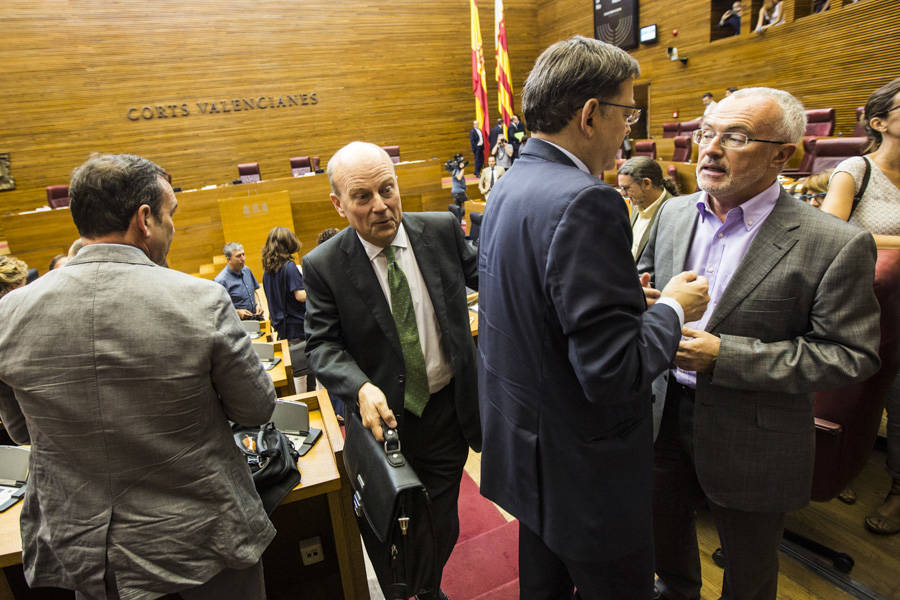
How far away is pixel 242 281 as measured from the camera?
182 inches

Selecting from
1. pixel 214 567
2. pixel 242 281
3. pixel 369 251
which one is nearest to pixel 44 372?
pixel 214 567

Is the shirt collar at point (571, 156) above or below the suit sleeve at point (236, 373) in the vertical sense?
above

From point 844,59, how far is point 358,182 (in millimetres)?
8711

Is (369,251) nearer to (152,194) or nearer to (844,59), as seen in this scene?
(152,194)

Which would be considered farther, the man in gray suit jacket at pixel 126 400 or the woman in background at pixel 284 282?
the woman in background at pixel 284 282

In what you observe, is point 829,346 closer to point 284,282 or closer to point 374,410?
point 374,410

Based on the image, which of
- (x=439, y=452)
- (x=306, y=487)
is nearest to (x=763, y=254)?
(x=439, y=452)

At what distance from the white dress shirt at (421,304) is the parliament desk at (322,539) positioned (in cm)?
44

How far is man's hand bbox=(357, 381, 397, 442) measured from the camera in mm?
1398

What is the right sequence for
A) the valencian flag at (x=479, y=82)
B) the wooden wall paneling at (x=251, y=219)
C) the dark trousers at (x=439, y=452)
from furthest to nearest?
the valencian flag at (x=479, y=82) → the wooden wall paneling at (x=251, y=219) → the dark trousers at (x=439, y=452)

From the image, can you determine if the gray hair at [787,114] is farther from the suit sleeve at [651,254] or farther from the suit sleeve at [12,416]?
the suit sleeve at [12,416]

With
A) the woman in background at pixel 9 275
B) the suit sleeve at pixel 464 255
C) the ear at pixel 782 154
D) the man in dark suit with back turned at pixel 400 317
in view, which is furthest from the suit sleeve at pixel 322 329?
the woman in background at pixel 9 275

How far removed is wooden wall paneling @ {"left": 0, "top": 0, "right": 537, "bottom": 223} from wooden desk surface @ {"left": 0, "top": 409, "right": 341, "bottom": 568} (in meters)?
9.93

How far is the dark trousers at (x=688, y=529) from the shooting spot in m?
1.43
